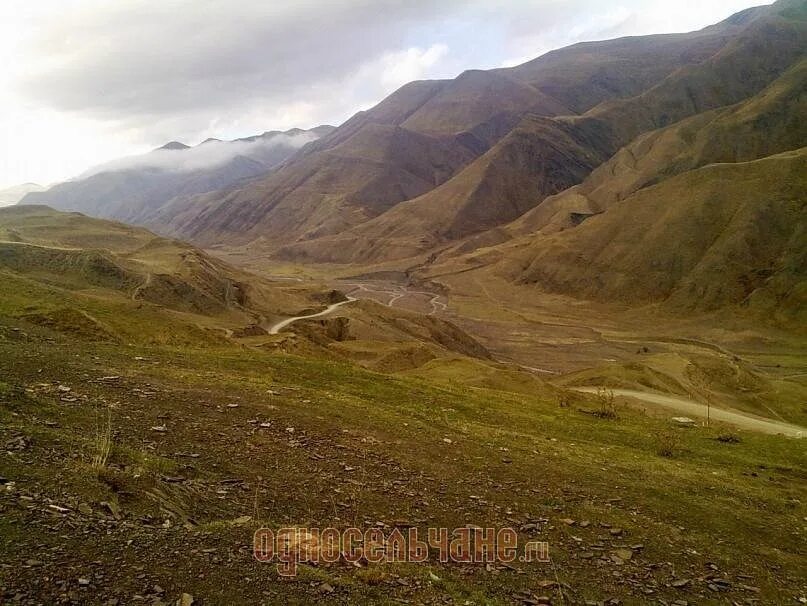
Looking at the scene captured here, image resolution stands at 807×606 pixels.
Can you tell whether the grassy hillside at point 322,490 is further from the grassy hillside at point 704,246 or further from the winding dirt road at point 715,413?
the grassy hillside at point 704,246

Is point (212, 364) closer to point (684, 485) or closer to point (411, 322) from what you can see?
point (684, 485)

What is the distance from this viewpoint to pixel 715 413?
140 feet

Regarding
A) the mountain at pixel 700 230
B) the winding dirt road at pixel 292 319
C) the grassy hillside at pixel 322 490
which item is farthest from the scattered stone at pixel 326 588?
the mountain at pixel 700 230

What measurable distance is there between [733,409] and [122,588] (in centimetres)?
5417

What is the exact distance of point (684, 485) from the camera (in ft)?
48.3

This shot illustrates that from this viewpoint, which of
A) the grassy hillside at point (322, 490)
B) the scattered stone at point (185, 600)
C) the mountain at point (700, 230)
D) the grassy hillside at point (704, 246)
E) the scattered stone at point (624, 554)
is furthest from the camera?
the mountain at point (700, 230)

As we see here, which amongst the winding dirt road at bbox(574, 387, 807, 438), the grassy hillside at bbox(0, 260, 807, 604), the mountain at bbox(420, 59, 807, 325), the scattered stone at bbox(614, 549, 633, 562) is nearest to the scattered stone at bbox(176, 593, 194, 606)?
the grassy hillside at bbox(0, 260, 807, 604)

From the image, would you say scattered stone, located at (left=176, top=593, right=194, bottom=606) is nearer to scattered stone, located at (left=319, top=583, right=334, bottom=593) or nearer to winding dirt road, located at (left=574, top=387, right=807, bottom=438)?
scattered stone, located at (left=319, top=583, right=334, bottom=593)

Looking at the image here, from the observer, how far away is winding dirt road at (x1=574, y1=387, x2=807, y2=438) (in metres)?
39.0

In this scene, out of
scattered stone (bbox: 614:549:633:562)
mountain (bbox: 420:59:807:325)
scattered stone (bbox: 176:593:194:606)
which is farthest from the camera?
mountain (bbox: 420:59:807:325)

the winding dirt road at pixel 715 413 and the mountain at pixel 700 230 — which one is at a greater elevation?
the mountain at pixel 700 230

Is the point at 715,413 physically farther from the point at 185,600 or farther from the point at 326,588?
the point at 185,600

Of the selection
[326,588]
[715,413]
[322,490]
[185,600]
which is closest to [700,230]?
[715,413]

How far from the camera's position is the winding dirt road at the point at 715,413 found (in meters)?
39.0
